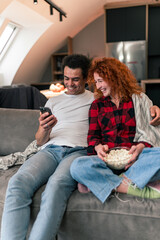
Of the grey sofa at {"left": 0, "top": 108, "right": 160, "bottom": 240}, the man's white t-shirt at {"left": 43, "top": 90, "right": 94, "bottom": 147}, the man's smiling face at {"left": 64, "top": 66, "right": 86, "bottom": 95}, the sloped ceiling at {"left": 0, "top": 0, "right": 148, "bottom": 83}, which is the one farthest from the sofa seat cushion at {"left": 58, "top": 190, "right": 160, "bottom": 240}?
the sloped ceiling at {"left": 0, "top": 0, "right": 148, "bottom": 83}

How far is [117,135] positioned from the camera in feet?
5.44

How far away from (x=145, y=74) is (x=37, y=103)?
3539 mm

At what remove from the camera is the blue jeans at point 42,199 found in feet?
4.01

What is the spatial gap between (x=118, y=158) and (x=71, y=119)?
20.6 inches

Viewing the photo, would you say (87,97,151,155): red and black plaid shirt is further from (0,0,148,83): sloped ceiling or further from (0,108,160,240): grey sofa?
(0,0,148,83): sloped ceiling

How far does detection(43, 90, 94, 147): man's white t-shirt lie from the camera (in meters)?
1.75

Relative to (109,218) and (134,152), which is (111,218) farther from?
(134,152)

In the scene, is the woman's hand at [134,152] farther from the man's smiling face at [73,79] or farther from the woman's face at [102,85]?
the man's smiling face at [73,79]

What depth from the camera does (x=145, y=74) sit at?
19.6ft

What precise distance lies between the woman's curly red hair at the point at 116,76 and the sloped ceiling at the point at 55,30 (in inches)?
131

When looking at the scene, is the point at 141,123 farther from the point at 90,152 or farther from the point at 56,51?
the point at 56,51

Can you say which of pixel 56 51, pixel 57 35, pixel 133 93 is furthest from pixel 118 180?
pixel 56 51

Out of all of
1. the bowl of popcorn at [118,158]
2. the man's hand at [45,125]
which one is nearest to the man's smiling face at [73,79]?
the man's hand at [45,125]

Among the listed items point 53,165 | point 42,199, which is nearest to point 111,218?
point 42,199
